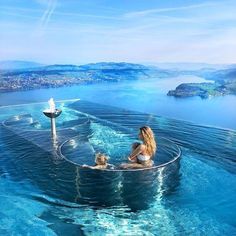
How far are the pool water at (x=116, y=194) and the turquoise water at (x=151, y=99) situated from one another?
1825 millimetres

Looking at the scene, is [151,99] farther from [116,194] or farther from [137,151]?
[116,194]

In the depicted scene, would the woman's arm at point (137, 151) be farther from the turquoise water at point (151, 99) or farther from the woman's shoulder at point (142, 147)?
the turquoise water at point (151, 99)

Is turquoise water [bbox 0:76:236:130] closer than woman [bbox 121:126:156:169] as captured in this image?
No

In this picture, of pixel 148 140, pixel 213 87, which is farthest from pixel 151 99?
pixel 148 140

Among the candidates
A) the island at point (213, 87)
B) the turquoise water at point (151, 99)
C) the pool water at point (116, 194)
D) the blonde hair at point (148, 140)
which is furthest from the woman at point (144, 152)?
the island at point (213, 87)

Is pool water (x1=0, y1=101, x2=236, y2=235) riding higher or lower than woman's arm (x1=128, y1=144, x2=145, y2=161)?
lower

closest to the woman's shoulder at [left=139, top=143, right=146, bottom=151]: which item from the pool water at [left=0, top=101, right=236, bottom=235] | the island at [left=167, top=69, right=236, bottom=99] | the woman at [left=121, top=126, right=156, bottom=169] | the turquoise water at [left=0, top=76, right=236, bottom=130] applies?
the woman at [left=121, top=126, right=156, bottom=169]

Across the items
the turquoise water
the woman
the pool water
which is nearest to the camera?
the pool water

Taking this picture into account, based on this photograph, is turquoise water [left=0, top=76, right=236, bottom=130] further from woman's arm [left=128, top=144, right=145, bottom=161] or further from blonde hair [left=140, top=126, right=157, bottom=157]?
woman's arm [left=128, top=144, right=145, bottom=161]

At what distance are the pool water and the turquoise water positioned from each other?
1825 millimetres

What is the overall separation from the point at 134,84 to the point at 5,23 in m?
6.02

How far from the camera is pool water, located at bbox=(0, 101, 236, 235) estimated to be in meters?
3.85

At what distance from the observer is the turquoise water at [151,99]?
30.9 feet

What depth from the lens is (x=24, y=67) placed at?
15.9 meters
